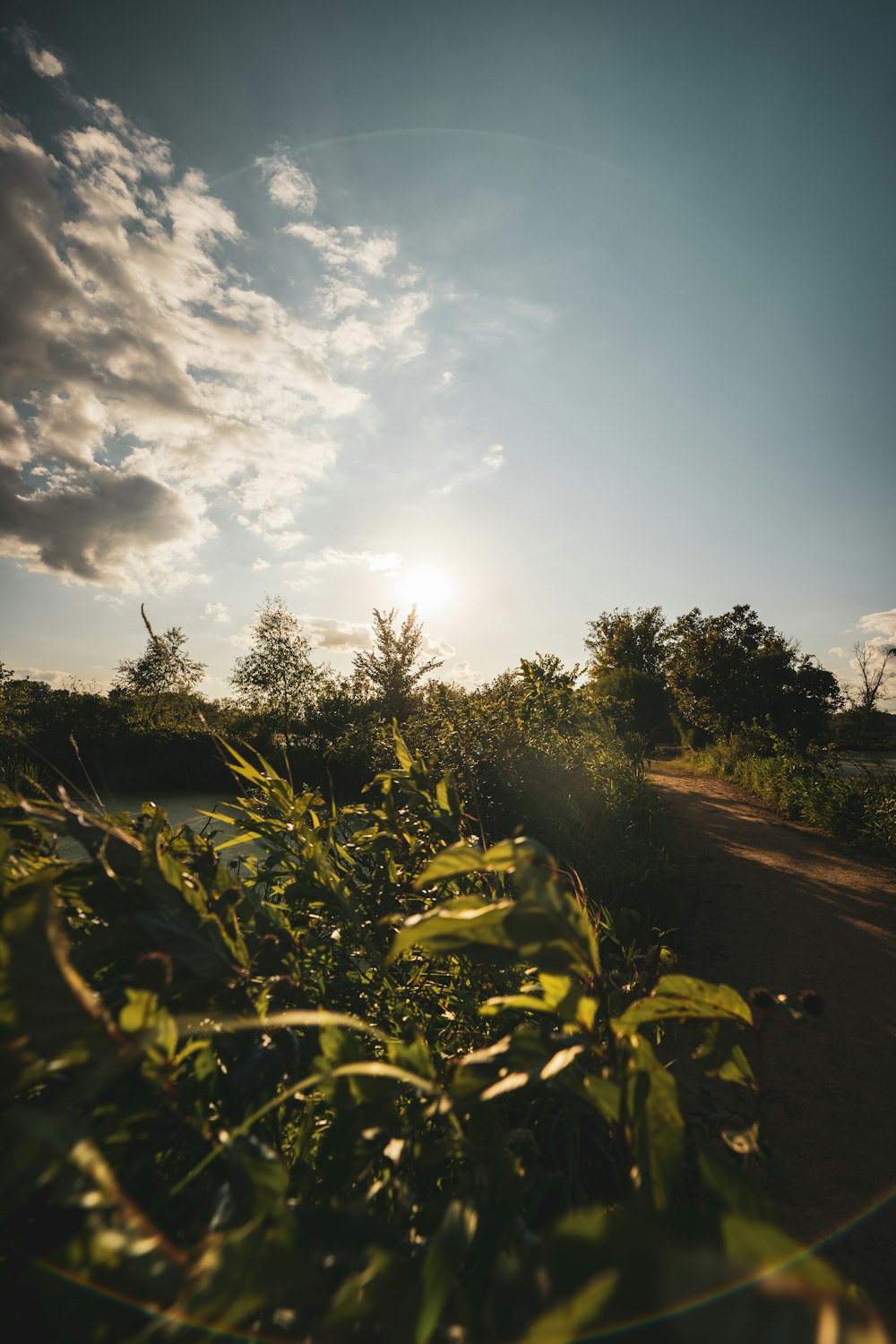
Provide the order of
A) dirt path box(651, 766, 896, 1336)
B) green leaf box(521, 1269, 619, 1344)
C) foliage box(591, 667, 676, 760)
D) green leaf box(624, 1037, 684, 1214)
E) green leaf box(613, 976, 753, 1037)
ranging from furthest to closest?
foliage box(591, 667, 676, 760)
dirt path box(651, 766, 896, 1336)
green leaf box(613, 976, 753, 1037)
green leaf box(624, 1037, 684, 1214)
green leaf box(521, 1269, 619, 1344)

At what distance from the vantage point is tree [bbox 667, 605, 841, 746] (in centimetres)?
1888

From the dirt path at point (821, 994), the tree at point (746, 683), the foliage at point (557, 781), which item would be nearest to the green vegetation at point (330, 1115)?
the dirt path at point (821, 994)

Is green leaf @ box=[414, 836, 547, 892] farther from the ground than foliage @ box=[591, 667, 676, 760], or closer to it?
closer to it

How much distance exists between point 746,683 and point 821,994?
15.8 metres

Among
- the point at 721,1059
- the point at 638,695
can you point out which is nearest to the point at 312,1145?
the point at 721,1059

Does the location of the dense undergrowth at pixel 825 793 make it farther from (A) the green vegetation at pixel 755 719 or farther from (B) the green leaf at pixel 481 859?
(B) the green leaf at pixel 481 859

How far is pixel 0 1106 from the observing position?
0.61m

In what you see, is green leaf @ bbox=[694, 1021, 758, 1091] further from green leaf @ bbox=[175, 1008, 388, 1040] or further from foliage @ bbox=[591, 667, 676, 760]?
foliage @ bbox=[591, 667, 676, 760]

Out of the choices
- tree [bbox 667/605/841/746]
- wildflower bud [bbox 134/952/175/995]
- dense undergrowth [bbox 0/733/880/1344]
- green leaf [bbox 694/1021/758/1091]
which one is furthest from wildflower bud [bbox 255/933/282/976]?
tree [bbox 667/605/841/746]

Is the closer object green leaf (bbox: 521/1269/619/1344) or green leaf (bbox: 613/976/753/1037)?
green leaf (bbox: 521/1269/619/1344)

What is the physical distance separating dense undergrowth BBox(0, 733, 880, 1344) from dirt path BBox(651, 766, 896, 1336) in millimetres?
325

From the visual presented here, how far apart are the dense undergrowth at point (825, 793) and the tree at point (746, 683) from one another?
3747 millimetres

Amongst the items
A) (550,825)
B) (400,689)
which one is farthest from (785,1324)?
(400,689)

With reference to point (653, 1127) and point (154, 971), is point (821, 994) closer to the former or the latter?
point (653, 1127)
